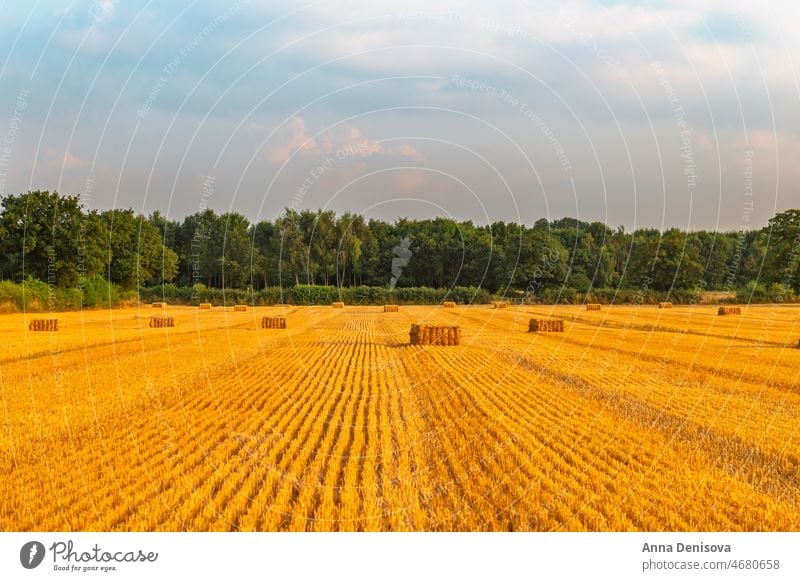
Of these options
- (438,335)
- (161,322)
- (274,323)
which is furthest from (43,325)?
(438,335)

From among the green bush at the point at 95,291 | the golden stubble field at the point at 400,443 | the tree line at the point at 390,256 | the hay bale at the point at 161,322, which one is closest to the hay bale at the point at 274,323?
the hay bale at the point at 161,322

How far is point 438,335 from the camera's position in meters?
40.2

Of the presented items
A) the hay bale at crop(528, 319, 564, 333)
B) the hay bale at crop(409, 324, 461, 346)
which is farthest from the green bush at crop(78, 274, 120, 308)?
the hay bale at crop(409, 324, 461, 346)

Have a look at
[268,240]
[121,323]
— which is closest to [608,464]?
[121,323]

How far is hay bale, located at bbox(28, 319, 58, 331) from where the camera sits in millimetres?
52147

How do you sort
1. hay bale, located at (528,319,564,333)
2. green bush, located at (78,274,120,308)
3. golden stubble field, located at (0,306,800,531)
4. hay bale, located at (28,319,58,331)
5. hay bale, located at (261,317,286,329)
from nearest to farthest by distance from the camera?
golden stubble field, located at (0,306,800,531), hay bale, located at (528,319,564,333), hay bale, located at (28,319,58,331), hay bale, located at (261,317,286,329), green bush, located at (78,274,120,308)

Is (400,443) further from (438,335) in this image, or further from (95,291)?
(95,291)

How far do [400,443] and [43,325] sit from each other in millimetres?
43624

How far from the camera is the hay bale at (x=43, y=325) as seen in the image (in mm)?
52147

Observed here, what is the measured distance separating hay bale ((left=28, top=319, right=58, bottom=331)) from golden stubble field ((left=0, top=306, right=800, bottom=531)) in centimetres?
2037

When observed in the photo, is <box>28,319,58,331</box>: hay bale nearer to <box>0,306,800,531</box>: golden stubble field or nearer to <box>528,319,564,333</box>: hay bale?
<box>0,306,800,531</box>: golden stubble field

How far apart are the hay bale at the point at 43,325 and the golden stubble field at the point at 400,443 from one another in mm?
20369

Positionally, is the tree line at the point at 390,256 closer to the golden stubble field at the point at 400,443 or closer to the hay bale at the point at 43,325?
the hay bale at the point at 43,325

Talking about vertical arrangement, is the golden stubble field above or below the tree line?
below
